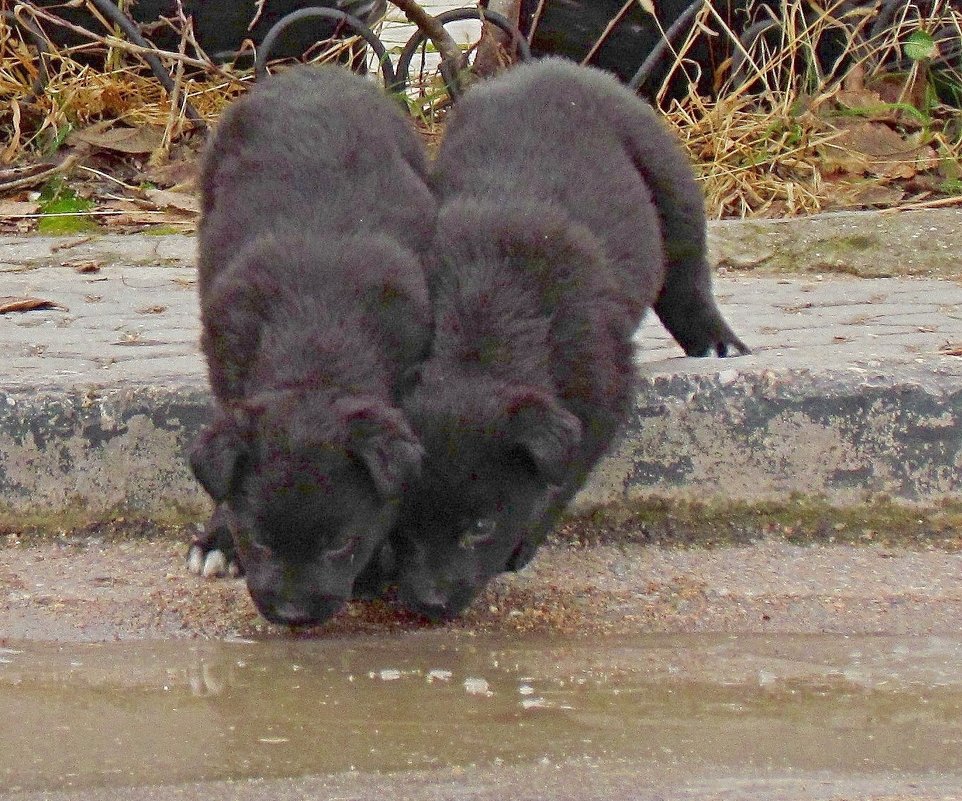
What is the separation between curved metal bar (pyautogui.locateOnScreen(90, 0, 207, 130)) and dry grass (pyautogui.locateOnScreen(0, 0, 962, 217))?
6 centimetres

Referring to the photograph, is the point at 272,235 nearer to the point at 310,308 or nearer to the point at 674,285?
the point at 310,308

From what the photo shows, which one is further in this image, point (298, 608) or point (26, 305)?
point (26, 305)

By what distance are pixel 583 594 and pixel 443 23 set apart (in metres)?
5.88

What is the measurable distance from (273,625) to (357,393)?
23.6 inches

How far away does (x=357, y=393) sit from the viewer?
11.5ft

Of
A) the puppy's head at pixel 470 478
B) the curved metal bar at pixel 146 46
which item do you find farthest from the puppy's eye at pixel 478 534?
the curved metal bar at pixel 146 46

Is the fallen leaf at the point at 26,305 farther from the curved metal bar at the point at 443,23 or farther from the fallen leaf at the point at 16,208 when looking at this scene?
the curved metal bar at the point at 443,23

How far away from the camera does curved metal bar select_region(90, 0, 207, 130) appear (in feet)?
30.1

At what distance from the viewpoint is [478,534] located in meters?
3.68

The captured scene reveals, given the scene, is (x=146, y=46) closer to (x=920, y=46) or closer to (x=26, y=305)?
(x=26, y=305)

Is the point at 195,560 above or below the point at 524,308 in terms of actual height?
below

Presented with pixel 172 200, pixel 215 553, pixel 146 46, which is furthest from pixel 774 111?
pixel 215 553

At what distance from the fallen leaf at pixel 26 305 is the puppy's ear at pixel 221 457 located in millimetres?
2575

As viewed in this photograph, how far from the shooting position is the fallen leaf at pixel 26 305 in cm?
575
